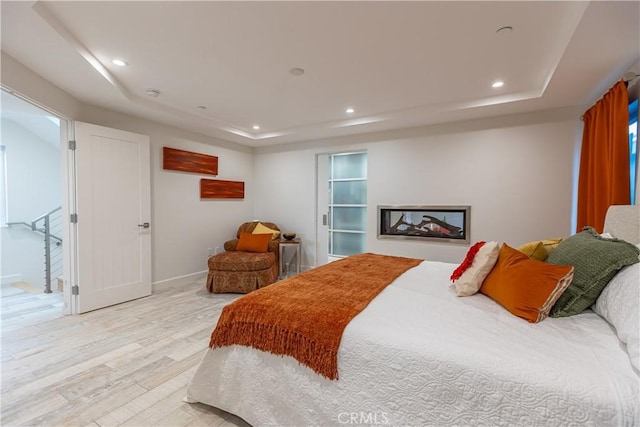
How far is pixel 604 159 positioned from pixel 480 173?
48.3 inches

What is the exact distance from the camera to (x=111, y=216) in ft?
10.6

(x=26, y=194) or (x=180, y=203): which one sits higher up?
(x=26, y=194)

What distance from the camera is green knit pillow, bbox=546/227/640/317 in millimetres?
1240

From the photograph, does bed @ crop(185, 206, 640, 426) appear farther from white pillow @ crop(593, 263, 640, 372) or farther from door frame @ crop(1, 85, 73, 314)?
door frame @ crop(1, 85, 73, 314)

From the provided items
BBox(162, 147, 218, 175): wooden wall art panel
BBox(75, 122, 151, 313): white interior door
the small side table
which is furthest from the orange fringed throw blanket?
BBox(162, 147, 218, 175): wooden wall art panel

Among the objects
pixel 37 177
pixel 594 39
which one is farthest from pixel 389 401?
pixel 37 177

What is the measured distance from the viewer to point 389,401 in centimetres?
112

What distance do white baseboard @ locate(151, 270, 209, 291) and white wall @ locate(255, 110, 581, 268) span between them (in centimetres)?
A: 197

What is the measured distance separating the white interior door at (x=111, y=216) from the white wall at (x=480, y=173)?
2513 mm

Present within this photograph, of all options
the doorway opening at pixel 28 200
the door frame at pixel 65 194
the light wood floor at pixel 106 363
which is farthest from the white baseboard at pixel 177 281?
the doorway opening at pixel 28 200

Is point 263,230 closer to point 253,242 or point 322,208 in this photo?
point 253,242

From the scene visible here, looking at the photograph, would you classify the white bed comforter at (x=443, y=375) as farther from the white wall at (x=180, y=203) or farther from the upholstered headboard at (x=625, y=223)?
the white wall at (x=180, y=203)

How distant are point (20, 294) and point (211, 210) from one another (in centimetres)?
263

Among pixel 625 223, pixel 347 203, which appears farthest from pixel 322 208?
pixel 625 223
